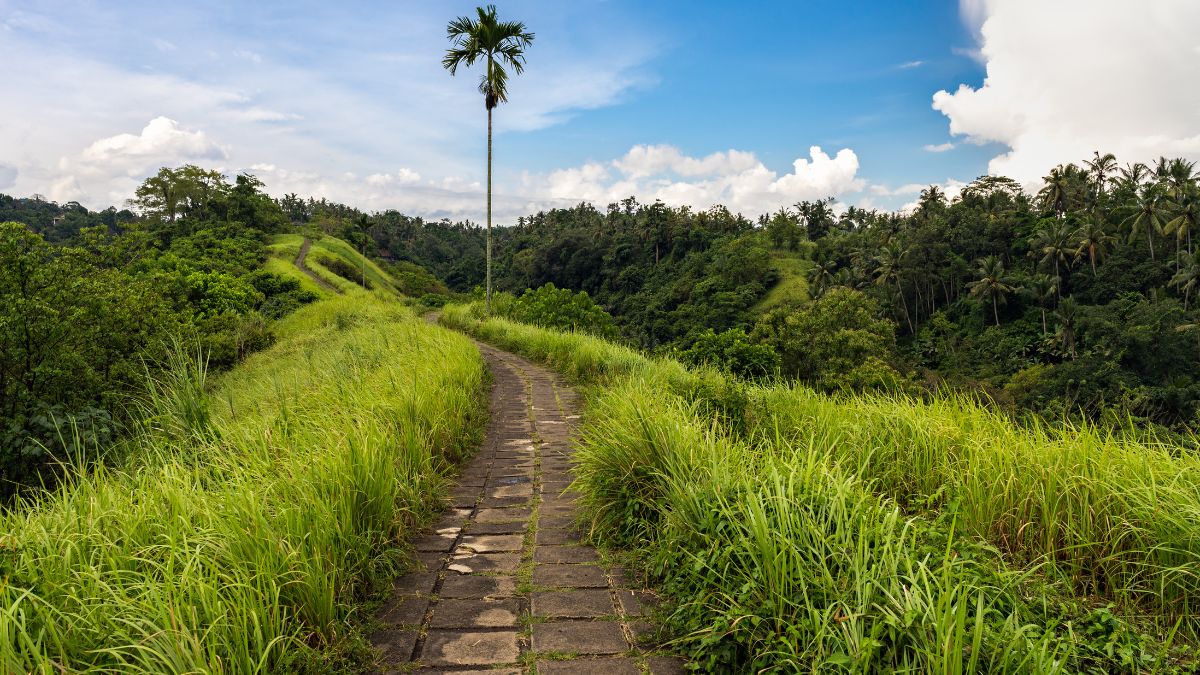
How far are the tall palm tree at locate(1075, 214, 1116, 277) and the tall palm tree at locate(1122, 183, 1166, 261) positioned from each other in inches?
66.3

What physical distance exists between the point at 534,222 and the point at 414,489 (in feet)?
315

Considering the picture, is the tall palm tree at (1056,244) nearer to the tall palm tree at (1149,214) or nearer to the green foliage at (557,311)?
the tall palm tree at (1149,214)

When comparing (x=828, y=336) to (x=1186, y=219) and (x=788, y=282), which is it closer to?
(x=1186, y=219)

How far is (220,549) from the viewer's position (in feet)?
6.75

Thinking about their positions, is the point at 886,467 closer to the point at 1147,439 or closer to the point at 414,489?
the point at 1147,439

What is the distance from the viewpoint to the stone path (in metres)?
2.15

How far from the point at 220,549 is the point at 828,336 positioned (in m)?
26.1

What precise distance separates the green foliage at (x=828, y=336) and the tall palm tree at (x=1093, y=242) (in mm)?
25969

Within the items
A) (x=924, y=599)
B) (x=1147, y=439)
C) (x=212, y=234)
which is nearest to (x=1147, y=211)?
(x=1147, y=439)

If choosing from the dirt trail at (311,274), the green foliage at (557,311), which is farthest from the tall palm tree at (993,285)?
the dirt trail at (311,274)

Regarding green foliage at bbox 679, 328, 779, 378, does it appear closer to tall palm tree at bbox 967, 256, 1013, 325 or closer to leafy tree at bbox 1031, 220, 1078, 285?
tall palm tree at bbox 967, 256, 1013, 325

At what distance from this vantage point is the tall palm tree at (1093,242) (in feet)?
139

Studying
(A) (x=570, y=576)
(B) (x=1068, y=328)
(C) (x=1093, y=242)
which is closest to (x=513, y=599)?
(A) (x=570, y=576)

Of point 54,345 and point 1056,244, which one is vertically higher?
point 1056,244
